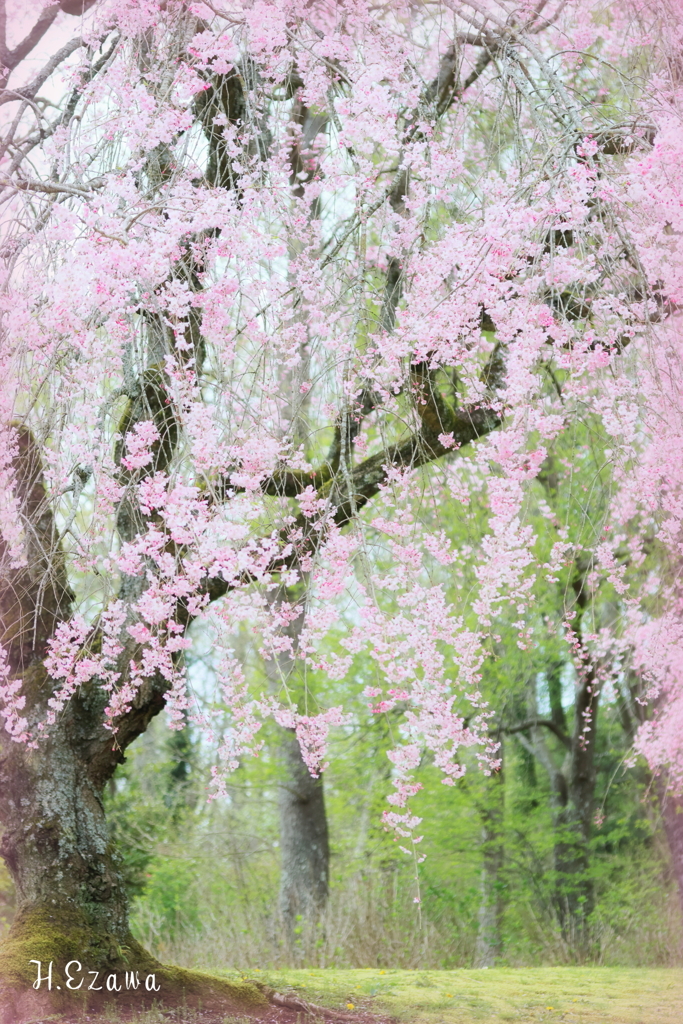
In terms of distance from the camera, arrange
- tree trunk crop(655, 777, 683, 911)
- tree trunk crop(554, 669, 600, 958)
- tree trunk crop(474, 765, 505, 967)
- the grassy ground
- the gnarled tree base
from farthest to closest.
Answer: tree trunk crop(554, 669, 600, 958) → tree trunk crop(474, 765, 505, 967) → tree trunk crop(655, 777, 683, 911) → the grassy ground → the gnarled tree base

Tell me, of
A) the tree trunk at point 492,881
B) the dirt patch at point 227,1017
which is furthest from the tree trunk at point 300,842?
the dirt patch at point 227,1017

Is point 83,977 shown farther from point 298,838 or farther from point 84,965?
point 298,838

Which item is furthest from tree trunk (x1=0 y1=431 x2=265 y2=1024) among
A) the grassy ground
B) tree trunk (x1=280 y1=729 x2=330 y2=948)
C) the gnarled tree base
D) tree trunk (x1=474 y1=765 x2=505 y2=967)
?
tree trunk (x1=474 y1=765 x2=505 y2=967)

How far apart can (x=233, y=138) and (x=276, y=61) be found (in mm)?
306

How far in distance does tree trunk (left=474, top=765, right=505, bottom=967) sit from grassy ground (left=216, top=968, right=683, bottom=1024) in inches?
83.1

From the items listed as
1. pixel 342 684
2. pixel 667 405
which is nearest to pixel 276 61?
pixel 667 405

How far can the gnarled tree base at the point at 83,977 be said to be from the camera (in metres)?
2.65

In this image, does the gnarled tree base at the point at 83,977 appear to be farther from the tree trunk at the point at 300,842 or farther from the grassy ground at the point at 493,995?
the tree trunk at the point at 300,842

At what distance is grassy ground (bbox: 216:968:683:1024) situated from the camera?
311 cm

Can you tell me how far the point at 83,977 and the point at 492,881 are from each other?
14.2 feet

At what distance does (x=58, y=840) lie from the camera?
2.94 meters

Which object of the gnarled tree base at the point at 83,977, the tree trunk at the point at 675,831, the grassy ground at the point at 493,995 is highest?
the tree trunk at the point at 675,831

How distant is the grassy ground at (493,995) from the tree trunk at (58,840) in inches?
20.1

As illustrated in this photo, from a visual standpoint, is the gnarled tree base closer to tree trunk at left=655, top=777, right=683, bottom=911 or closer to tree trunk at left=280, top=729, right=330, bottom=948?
tree trunk at left=280, top=729, right=330, bottom=948
